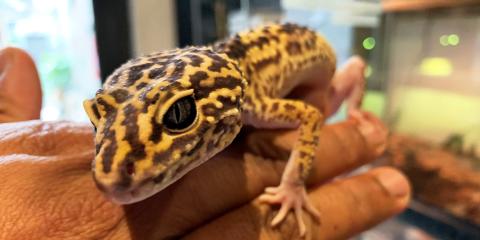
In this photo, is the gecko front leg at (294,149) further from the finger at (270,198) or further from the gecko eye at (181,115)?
the gecko eye at (181,115)

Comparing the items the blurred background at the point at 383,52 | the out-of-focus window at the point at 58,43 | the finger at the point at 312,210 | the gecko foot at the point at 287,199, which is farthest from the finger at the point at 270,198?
the out-of-focus window at the point at 58,43

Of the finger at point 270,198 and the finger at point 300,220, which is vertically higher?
the finger at point 270,198

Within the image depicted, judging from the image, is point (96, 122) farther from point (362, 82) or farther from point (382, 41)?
point (382, 41)

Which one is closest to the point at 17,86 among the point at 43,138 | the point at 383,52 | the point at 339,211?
the point at 43,138

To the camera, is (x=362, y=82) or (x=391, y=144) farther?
(x=391, y=144)

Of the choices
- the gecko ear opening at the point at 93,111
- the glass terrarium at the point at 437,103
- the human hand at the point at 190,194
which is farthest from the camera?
the glass terrarium at the point at 437,103

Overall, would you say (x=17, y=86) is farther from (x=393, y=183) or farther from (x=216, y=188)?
(x=393, y=183)

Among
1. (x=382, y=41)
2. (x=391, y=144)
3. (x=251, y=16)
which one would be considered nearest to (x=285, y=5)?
(x=251, y=16)
